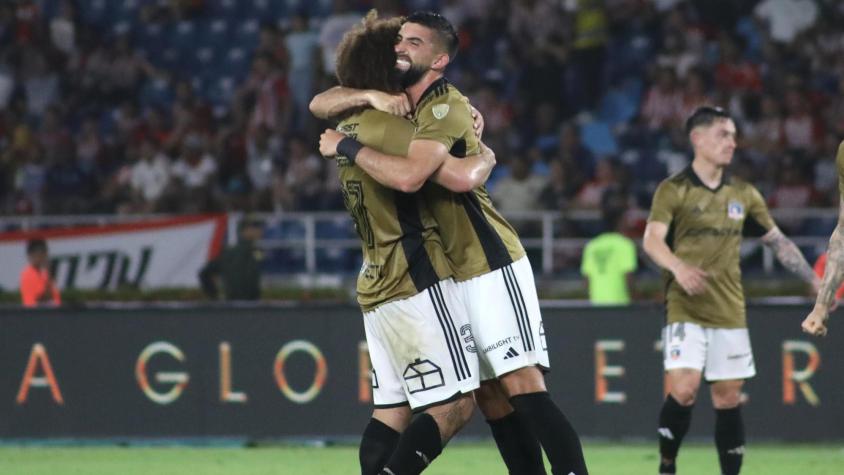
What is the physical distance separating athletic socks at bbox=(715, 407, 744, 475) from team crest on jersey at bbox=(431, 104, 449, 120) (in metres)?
3.37

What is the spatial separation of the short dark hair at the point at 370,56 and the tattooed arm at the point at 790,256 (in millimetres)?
3278

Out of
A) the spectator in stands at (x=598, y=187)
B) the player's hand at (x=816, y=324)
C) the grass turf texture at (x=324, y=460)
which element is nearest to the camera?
the player's hand at (x=816, y=324)

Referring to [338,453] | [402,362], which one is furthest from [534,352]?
[338,453]

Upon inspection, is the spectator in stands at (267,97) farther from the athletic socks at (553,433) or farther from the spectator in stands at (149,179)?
the athletic socks at (553,433)

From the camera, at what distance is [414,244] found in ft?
21.3

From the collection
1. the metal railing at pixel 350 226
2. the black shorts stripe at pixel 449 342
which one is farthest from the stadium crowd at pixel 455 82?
the black shorts stripe at pixel 449 342

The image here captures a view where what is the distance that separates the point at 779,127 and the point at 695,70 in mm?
1232

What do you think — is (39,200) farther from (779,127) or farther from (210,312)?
(779,127)

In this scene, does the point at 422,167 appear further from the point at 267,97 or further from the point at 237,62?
the point at 237,62

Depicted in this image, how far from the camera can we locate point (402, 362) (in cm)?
652

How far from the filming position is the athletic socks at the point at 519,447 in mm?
6770

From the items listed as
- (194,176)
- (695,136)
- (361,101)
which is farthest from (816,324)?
(194,176)

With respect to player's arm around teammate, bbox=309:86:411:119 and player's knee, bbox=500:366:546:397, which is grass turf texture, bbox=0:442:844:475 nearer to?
player's knee, bbox=500:366:546:397

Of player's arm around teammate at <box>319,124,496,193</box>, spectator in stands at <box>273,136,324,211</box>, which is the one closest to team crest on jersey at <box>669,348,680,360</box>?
player's arm around teammate at <box>319,124,496,193</box>
